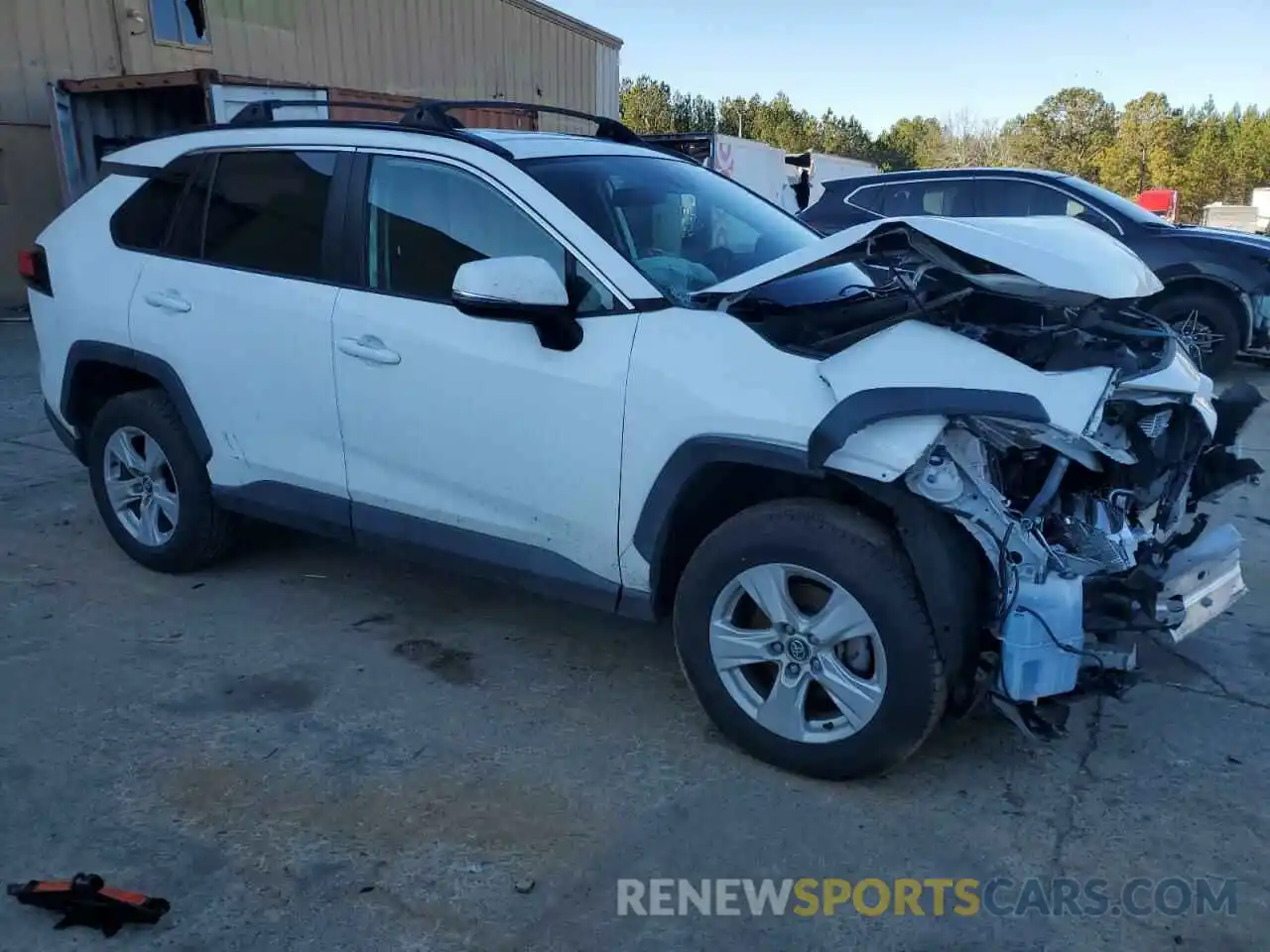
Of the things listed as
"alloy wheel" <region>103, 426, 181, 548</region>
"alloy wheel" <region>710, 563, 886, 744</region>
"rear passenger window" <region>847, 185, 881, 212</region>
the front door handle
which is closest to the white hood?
"alloy wheel" <region>710, 563, 886, 744</region>

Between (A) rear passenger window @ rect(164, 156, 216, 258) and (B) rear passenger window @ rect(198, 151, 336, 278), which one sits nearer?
(B) rear passenger window @ rect(198, 151, 336, 278)

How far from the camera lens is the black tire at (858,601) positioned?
9.07 feet

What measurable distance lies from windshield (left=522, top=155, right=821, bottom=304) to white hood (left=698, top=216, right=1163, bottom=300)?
28 cm

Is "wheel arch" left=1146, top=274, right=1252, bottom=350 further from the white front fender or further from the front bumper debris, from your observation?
the white front fender

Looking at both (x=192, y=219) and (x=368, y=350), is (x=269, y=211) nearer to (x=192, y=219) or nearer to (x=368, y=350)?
(x=192, y=219)

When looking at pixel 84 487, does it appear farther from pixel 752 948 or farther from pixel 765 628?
pixel 752 948

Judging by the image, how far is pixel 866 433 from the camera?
2.73m

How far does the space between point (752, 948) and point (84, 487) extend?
4.96 meters

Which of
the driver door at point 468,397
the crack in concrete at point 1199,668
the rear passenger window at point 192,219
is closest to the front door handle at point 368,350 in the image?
the driver door at point 468,397

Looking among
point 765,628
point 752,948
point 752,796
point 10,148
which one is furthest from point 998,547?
point 10,148

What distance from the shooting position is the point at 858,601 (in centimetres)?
281

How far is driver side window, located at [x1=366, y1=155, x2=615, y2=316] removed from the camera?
3391mm

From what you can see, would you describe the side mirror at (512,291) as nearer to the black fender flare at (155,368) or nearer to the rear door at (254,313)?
the rear door at (254,313)

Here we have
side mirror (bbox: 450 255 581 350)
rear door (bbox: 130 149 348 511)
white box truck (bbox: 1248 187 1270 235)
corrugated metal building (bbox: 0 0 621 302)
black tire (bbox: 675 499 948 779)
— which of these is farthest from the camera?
white box truck (bbox: 1248 187 1270 235)
